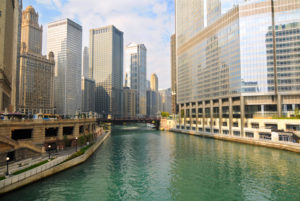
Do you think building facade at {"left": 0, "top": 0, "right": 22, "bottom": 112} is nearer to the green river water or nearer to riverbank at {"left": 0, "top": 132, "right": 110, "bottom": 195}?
riverbank at {"left": 0, "top": 132, "right": 110, "bottom": 195}

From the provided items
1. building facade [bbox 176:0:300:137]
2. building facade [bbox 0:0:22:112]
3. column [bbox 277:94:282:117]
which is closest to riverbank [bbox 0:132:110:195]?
building facade [bbox 0:0:22:112]

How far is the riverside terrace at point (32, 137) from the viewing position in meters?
41.9

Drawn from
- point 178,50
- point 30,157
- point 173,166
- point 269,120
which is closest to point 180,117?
point 178,50

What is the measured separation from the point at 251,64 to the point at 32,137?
94.8 meters

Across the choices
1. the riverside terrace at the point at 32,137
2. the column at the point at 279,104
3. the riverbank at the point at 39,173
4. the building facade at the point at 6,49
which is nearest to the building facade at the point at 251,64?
the column at the point at 279,104

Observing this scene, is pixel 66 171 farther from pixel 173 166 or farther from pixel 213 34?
pixel 213 34

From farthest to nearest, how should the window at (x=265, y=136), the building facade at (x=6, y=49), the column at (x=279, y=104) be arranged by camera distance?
the column at (x=279, y=104) < the window at (x=265, y=136) < the building facade at (x=6, y=49)

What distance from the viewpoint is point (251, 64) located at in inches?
3866

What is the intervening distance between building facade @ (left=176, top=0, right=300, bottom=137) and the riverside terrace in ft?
240

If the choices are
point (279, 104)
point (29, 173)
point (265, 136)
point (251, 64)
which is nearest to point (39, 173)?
point (29, 173)

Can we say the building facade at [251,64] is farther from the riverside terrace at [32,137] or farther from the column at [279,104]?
the riverside terrace at [32,137]

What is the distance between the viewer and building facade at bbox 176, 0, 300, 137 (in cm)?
9181

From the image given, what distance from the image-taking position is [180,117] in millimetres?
160750

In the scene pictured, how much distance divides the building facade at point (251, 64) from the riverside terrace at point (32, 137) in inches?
2883
